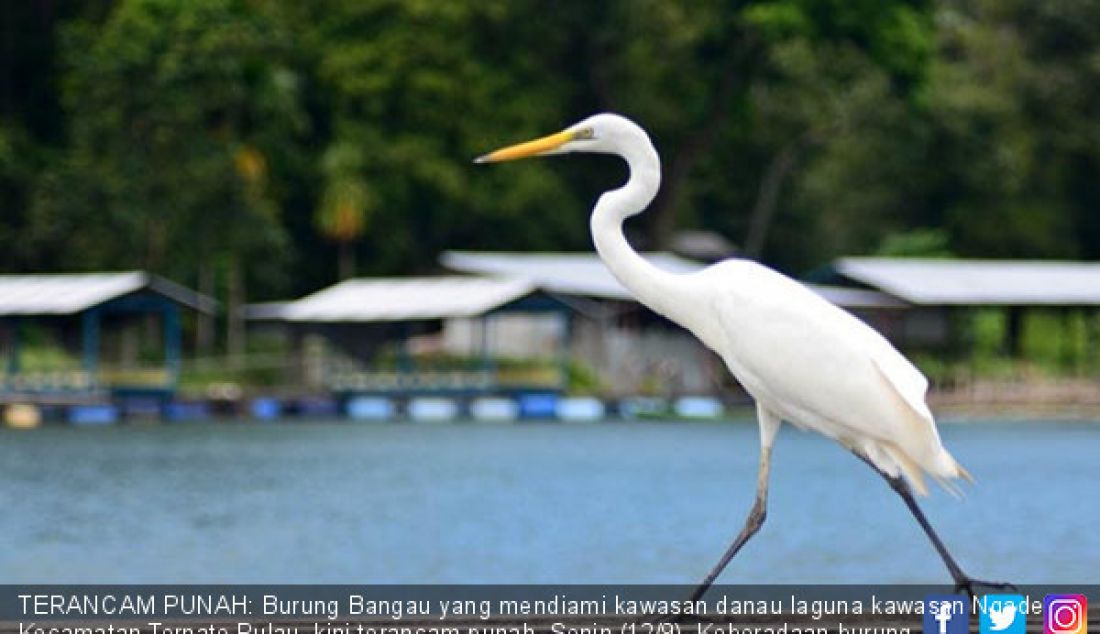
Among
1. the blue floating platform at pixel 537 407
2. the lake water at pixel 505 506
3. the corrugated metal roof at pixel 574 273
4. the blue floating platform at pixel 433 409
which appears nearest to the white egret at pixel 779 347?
the lake water at pixel 505 506

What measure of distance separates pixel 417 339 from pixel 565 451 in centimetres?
1889

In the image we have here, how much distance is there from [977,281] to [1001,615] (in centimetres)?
5462

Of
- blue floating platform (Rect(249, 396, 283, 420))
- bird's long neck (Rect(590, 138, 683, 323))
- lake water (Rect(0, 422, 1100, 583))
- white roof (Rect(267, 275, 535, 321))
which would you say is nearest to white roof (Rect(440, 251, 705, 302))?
white roof (Rect(267, 275, 535, 321))

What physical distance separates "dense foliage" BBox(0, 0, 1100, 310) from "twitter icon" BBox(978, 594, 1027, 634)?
2056 inches

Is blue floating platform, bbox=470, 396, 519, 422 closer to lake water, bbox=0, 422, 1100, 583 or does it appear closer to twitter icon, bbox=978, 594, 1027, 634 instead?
lake water, bbox=0, 422, 1100, 583

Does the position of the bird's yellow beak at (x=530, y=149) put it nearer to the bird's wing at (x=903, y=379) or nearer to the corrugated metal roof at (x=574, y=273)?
the bird's wing at (x=903, y=379)

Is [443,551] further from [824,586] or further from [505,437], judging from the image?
[505,437]

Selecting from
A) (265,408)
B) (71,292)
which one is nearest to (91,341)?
(71,292)

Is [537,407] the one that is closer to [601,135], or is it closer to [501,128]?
[501,128]

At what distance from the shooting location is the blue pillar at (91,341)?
57.6 meters

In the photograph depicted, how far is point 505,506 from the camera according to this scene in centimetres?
3928

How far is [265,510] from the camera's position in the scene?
3831 centimetres

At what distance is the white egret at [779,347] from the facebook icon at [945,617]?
1174 millimetres

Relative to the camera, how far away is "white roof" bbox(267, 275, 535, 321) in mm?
59688
